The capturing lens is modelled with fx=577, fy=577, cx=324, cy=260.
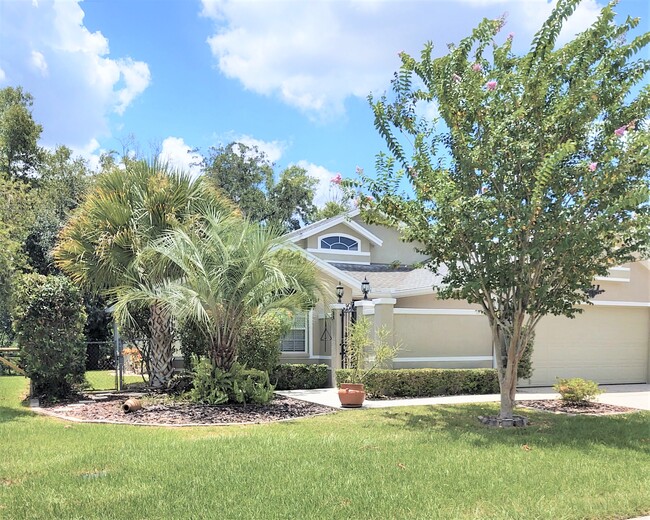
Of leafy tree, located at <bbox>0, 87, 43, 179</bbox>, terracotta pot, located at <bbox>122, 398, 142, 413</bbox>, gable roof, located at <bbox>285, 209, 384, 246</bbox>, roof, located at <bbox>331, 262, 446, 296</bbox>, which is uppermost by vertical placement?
leafy tree, located at <bbox>0, 87, 43, 179</bbox>

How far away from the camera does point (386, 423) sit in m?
9.95

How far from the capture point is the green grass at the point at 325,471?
5086 millimetres

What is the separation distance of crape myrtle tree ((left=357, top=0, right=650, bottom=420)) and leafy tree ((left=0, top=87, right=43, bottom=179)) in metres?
28.5

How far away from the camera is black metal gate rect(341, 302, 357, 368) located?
50.8ft

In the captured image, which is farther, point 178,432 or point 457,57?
point 457,57

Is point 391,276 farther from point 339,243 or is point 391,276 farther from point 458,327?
point 458,327

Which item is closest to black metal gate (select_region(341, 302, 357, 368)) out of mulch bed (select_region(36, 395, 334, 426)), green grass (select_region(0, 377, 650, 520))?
mulch bed (select_region(36, 395, 334, 426))

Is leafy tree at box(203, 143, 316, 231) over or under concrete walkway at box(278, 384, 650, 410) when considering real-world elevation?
over

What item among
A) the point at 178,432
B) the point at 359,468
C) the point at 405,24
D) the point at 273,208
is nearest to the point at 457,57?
the point at 405,24

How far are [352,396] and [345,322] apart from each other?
4032mm

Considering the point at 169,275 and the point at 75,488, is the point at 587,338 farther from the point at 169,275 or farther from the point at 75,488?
the point at 75,488

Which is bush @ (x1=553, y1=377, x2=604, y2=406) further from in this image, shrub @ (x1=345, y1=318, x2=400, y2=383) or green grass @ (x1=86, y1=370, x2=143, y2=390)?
green grass @ (x1=86, y1=370, x2=143, y2=390)

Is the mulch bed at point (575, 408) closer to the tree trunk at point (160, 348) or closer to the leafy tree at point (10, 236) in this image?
the tree trunk at point (160, 348)

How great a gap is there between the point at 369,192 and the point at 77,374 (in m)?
8.04
